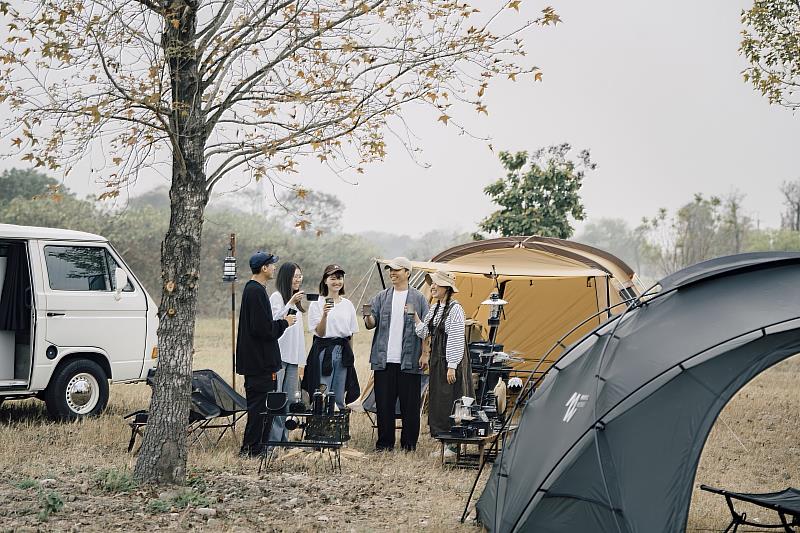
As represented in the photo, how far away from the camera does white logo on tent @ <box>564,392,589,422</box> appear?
19.0ft

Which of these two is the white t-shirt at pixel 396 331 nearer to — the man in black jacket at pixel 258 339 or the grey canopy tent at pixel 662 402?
the man in black jacket at pixel 258 339

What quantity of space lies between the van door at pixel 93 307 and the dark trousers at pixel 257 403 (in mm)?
2531

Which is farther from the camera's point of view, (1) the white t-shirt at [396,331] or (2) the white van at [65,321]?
(2) the white van at [65,321]

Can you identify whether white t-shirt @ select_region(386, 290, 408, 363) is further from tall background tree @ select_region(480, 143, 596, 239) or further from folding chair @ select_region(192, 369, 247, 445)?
tall background tree @ select_region(480, 143, 596, 239)

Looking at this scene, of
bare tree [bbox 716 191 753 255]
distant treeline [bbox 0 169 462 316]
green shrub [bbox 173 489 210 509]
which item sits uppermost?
bare tree [bbox 716 191 753 255]

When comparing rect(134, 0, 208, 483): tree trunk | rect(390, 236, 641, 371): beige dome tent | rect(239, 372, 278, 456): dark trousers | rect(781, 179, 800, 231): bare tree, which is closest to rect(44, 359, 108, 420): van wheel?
rect(239, 372, 278, 456): dark trousers

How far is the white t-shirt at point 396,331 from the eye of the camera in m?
8.64

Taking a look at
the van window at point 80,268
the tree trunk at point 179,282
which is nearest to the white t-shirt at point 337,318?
the tree trunk at point 179,282

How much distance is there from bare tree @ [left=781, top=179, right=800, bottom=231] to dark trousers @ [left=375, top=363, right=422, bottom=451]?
37.3 meters

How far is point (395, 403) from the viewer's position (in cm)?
877

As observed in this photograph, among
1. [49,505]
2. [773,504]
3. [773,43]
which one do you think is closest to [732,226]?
[773,43]

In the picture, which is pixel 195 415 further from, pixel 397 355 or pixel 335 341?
pixel 397 355

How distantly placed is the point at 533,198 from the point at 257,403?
46.9 ft

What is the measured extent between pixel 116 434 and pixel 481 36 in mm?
5000
